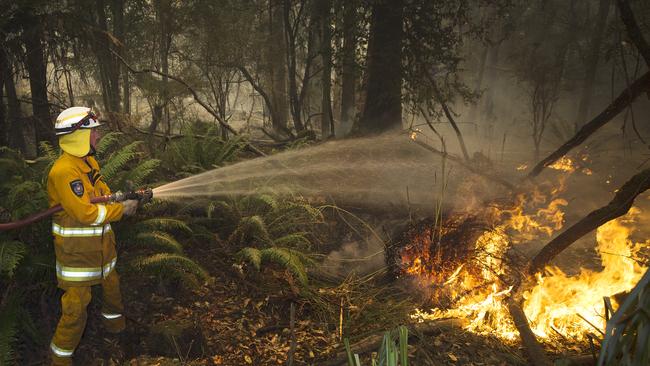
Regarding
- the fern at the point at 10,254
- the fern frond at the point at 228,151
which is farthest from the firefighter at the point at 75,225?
the fern frond at the point at 228,151

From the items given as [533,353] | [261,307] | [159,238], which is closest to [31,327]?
[159,238]

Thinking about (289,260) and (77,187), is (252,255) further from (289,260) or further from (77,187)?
(77,187)

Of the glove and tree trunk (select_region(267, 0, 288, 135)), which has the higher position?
tree trunk (select_region(267, 0, 288, 135))

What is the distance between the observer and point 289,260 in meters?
4.39

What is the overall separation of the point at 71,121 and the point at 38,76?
4.45 meters

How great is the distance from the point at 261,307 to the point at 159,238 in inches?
51.7

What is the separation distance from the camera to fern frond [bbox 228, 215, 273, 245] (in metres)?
4.92

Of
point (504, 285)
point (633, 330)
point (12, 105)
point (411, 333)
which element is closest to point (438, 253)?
point (504, 285)

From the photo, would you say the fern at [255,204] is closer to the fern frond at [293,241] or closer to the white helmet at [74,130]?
the fern frond at [293,241]

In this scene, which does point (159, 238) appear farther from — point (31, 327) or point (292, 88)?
point (292, 88)

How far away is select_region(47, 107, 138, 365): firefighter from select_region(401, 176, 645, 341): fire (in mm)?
3262

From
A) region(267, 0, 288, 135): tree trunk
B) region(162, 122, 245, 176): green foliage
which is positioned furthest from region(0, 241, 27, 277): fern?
region(267, 0, 288, 135): tree trunk

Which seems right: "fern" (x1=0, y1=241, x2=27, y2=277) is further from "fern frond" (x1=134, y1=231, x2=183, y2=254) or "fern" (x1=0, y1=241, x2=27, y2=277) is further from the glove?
"fern frond" (x1=134, y1=231, x2=183, y2=254)

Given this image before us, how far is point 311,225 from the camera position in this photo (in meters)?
5.94
